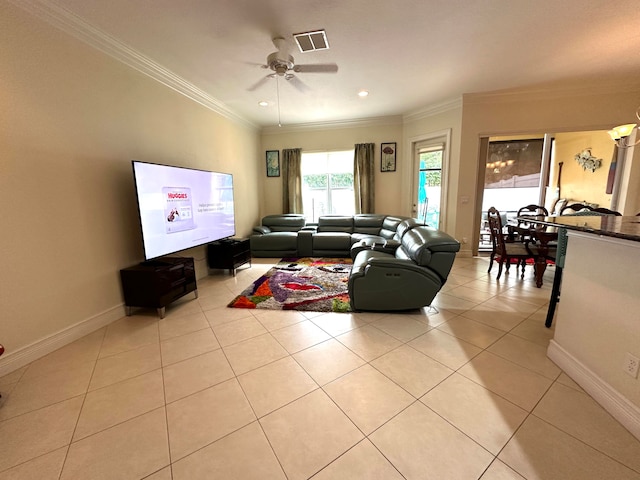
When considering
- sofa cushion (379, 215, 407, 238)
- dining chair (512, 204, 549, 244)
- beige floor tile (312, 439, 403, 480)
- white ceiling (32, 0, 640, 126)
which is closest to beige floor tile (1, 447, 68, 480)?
beige floor tile (312, 439, 403, 480)

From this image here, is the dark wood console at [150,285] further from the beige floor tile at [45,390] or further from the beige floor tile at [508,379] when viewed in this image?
the beige floor tile at [508,379]

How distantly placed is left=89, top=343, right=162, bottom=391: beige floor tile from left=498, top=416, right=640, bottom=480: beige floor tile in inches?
90.3

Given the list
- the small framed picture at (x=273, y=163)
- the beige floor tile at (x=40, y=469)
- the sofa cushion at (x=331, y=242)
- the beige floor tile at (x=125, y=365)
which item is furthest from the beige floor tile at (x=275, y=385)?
the small framed picture at (x=273, y=163)

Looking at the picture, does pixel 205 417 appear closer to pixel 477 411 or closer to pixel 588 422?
pixel 477 411

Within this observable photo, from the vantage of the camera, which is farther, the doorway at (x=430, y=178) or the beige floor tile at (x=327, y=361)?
the doorway at (x=430, y=178)

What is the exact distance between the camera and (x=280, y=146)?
241 inches

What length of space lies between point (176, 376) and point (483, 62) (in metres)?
4.67

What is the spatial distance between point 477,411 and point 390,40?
3337 millimetres

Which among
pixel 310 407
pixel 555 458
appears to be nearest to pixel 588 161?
pixel 555 458

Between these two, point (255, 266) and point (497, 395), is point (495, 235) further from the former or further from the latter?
point (255, 266)

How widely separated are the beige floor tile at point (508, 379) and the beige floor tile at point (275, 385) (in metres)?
1.15

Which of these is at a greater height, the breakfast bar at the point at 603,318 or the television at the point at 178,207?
the television at the point at 178,207

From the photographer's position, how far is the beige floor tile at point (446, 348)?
1910 millimetres

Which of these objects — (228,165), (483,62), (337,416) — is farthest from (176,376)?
(483,62)
